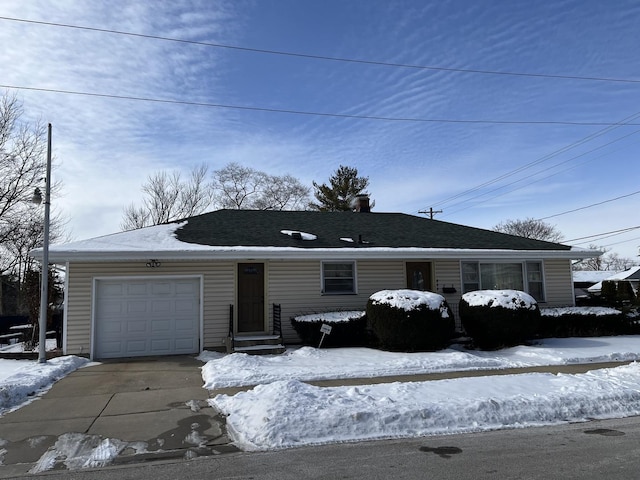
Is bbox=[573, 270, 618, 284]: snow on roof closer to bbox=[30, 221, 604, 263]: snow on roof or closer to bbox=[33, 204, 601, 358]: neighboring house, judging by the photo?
bbox=[33, 204, 601, 358]: neighboring house

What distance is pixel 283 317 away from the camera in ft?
43.3

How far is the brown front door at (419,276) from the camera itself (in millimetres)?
14500

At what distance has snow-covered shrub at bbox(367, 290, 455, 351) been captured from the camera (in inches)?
452

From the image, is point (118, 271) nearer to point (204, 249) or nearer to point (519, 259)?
point (204, 249)

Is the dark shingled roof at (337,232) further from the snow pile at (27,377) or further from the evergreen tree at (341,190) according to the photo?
the evergreen tree at (341,190)

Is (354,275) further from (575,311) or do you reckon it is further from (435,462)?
(435,462)

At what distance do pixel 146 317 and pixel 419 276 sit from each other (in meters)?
8.12

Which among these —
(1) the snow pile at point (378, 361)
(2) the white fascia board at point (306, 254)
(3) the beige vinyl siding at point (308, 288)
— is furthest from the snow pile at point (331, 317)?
(2) the white fascia board at point (306, 254)

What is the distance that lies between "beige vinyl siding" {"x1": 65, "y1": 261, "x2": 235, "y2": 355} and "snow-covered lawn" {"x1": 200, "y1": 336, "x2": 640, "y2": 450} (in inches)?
A: 96.6

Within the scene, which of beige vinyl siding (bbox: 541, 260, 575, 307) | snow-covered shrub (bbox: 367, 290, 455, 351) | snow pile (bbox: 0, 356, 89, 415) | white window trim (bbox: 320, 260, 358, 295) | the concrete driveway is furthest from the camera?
beige vinyl siding (bbox: 541, 260, 575, 307)

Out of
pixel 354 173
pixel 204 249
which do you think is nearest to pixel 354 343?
pixel 204 249

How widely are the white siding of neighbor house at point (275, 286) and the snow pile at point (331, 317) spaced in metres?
0.74

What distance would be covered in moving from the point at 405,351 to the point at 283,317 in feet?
11.8

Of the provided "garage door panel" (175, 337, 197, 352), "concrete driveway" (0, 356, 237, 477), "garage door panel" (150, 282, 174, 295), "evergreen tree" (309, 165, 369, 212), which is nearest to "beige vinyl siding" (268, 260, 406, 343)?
"garage door panel" (175, 337, 197, 352)
